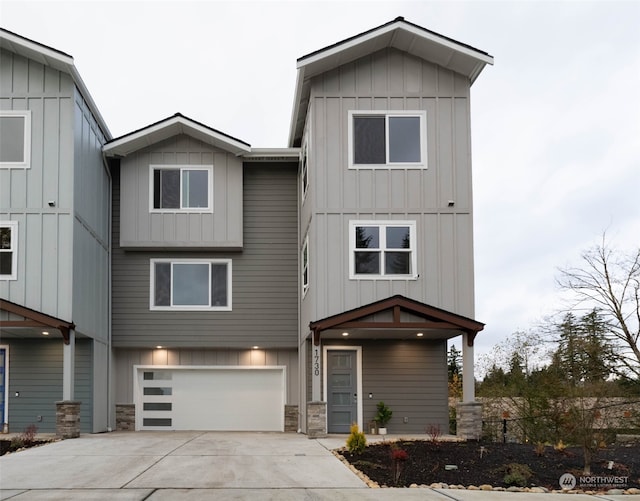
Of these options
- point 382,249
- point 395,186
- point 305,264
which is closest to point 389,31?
point 395,186

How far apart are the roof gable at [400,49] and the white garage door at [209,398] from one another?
7.64 metres

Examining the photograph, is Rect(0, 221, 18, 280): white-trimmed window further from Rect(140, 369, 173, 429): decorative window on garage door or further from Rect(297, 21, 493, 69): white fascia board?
Rect(297, 21, 493, 69): white fascia board

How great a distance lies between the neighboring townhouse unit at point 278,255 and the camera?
1672 centimetres

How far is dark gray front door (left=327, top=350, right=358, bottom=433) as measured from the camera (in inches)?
717

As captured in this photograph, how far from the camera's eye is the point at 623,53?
18094mm

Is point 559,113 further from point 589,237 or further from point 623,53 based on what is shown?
point 589,237

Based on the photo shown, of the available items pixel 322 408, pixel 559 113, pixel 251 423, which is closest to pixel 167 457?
pixel 322 408

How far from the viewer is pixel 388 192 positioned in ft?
56.3

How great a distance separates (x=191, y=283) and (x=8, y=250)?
200 inches

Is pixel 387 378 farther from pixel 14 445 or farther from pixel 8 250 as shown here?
pixel 8 250

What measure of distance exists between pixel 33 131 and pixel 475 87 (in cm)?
998

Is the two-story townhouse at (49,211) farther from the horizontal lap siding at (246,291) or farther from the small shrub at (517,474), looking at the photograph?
the small shrub at (517,474)

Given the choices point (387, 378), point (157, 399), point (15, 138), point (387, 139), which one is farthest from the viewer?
point (157, 399)

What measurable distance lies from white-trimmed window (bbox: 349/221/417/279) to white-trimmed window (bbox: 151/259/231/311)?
4.78m
